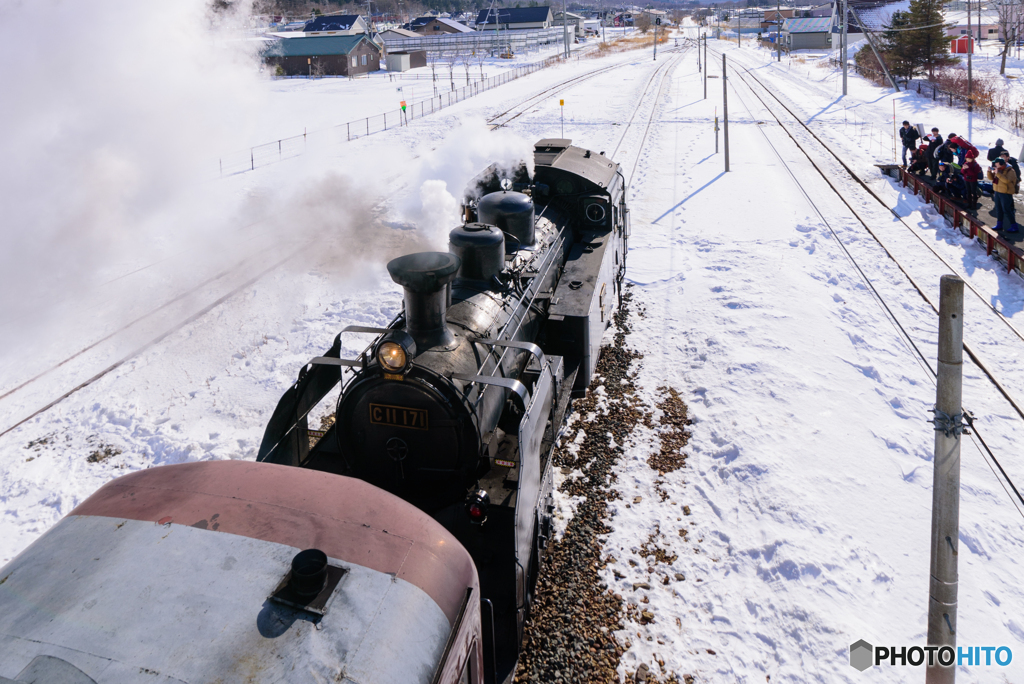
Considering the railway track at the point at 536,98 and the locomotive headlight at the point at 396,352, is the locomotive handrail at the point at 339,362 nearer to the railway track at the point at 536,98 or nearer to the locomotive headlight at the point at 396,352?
the locomotive headlight at the point at 396,352

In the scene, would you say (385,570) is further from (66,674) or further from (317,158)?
(317,158)

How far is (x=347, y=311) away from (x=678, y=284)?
24.5 ft

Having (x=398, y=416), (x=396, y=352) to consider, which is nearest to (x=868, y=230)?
(x=398, y=416)

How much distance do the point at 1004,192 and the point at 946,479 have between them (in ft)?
48.2

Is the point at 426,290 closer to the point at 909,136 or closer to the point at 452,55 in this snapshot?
the point at 909,136

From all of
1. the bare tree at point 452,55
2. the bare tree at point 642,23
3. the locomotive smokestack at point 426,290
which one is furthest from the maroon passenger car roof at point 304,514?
the bare tree at point 642,23

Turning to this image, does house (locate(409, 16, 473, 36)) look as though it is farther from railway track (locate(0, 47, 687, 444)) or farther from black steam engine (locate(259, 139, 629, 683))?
black steam engine (locate(259, 139, 629, 683))

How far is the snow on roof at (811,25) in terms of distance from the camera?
73.2 m

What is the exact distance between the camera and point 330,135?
98.6 ft

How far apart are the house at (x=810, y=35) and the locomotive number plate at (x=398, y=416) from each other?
8344cm

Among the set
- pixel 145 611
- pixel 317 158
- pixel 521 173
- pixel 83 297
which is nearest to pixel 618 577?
pixel 145 611

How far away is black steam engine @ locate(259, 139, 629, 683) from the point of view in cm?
607

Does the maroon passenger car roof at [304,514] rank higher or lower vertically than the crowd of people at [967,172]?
lower

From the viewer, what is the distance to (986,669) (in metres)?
5.98
